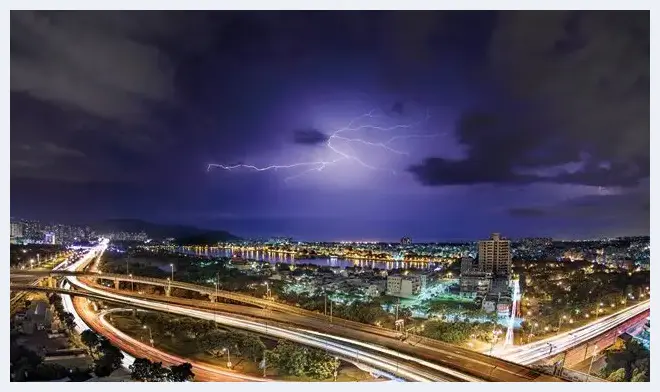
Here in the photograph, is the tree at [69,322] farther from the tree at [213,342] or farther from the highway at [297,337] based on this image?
the tree at [213,342]

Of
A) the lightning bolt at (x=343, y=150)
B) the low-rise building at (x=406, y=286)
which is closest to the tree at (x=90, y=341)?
the lightning bolt at (x=343, y=150)

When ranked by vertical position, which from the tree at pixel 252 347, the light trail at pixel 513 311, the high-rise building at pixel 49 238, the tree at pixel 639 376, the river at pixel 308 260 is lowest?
the tree at pixel 639 376

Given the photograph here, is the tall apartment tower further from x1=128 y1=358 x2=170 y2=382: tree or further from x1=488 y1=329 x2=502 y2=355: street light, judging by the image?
x1=128 y1=358 x2=170 y2=382: tree

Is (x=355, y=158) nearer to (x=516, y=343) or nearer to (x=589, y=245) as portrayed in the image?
(x=516, y=343)

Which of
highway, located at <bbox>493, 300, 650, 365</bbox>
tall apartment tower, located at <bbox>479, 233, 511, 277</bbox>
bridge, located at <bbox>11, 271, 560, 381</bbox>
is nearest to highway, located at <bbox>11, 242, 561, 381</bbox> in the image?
bridge, located at <bbox>11, 271, 560, 381</bbox>

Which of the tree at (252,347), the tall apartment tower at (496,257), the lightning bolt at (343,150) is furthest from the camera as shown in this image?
the tall apartment tower at (496,257)

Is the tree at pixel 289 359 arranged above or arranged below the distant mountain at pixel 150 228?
below
